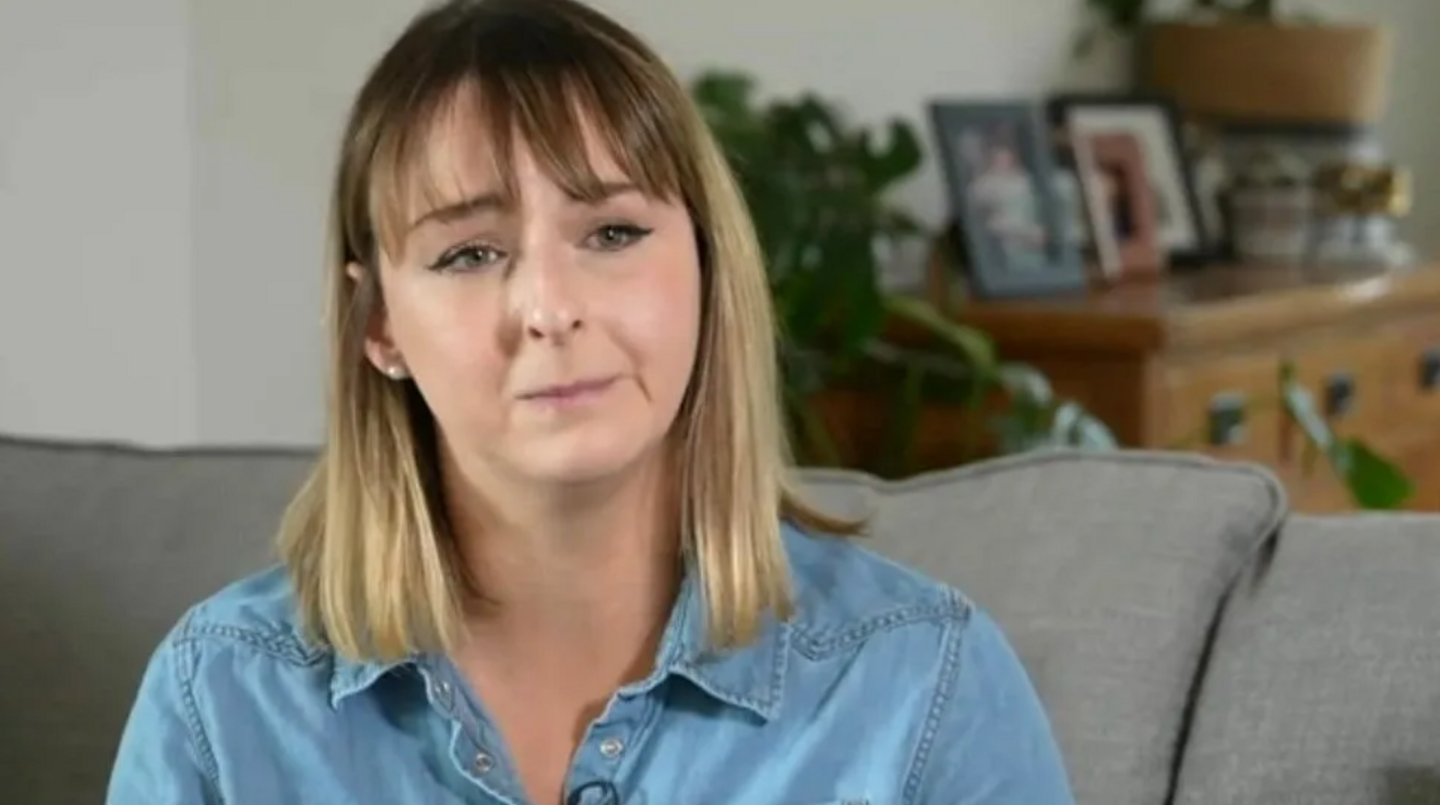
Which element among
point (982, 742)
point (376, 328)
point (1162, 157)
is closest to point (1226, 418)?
point (1162, 157)

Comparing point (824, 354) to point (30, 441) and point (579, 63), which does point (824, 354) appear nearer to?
point (30, 441)

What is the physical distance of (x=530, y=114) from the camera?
3.86 ft

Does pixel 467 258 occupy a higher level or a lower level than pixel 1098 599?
higher

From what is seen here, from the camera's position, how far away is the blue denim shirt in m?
1.25

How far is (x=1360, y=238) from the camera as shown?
3.30m

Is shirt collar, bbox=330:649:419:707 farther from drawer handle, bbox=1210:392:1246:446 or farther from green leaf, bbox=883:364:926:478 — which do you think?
drawer handle, bbox=1210:392:1246:446

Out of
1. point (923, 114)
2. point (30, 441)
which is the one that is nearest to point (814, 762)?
point (30, 441)

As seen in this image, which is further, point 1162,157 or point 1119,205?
point 1162,157

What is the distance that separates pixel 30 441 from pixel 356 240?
562mm

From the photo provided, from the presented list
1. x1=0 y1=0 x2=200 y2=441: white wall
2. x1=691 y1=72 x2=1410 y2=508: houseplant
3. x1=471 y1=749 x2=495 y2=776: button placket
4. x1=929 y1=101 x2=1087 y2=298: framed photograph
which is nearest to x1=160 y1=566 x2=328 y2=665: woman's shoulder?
x1=471 y1=749 x2=495 y2=776: button placket

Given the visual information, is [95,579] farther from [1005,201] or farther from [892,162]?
[1005,201]

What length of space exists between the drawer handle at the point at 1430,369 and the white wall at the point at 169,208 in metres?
1.61

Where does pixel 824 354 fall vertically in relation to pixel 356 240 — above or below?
below

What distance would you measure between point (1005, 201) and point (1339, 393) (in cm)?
53
